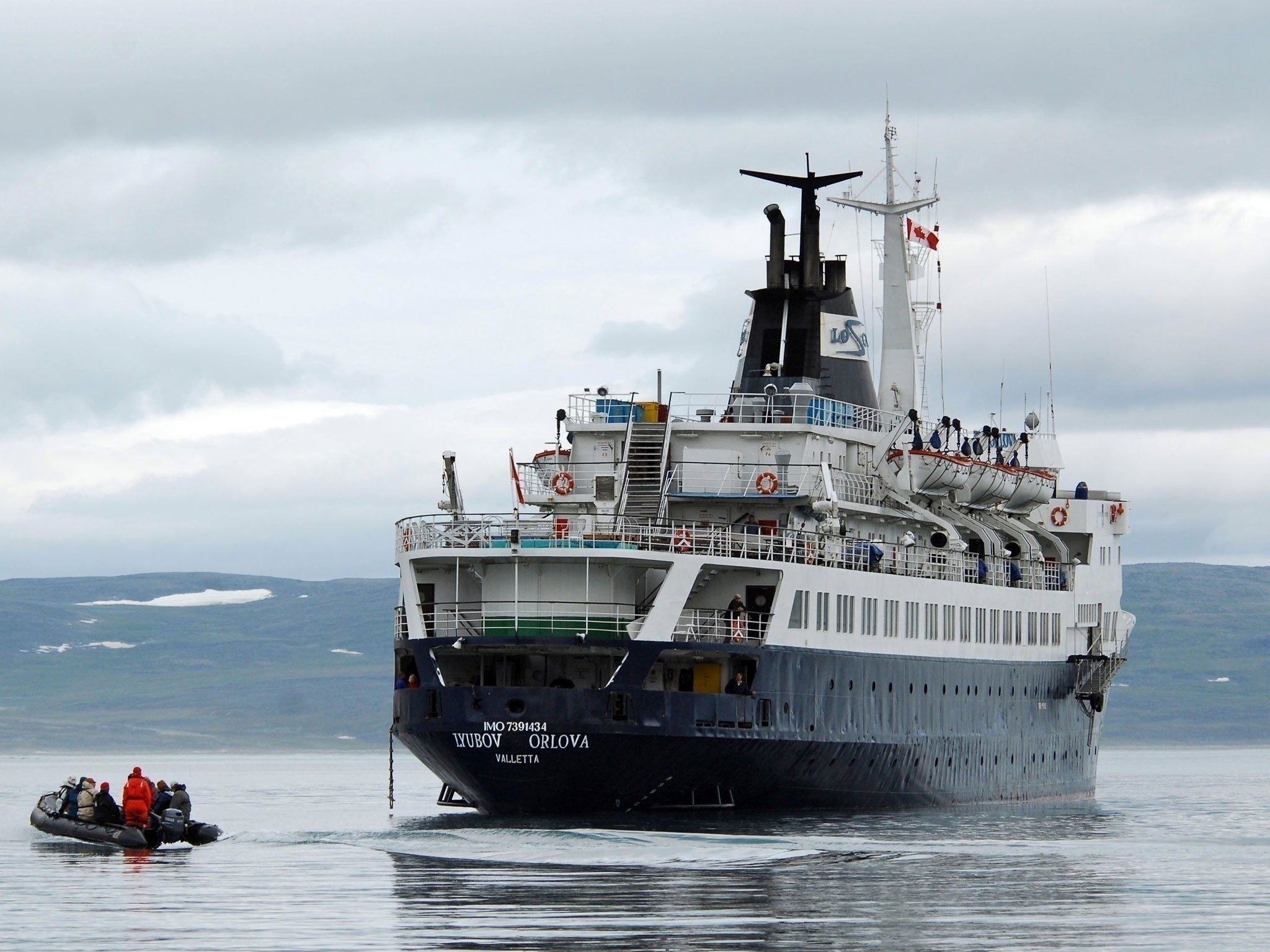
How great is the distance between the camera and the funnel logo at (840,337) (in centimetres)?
7175

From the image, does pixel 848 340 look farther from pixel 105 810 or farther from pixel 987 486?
pixel 105 810

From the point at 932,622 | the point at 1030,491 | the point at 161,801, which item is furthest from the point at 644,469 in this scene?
the point at 1030,491

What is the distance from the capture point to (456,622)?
186 feet

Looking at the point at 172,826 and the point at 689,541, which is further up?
the point at 689,541

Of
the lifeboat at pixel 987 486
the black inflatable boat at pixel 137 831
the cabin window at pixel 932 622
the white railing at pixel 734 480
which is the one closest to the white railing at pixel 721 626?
the white railing at pixel 734 480

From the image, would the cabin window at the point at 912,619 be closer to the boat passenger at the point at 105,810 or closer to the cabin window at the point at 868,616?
the cabin window at the point at 868,616

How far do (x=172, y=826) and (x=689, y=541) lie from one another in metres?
14.4

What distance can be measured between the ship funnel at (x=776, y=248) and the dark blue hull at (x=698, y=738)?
1397cm

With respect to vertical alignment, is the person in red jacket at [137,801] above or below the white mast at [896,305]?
below

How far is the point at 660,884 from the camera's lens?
42.3 metres

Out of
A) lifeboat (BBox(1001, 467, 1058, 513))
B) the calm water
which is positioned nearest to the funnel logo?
lifeboat (BBox(1001, 467, 1058, 513))

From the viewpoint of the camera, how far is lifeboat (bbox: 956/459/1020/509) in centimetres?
7131

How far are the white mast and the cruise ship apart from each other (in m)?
0.09

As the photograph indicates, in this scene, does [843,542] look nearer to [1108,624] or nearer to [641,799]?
[641,799]
